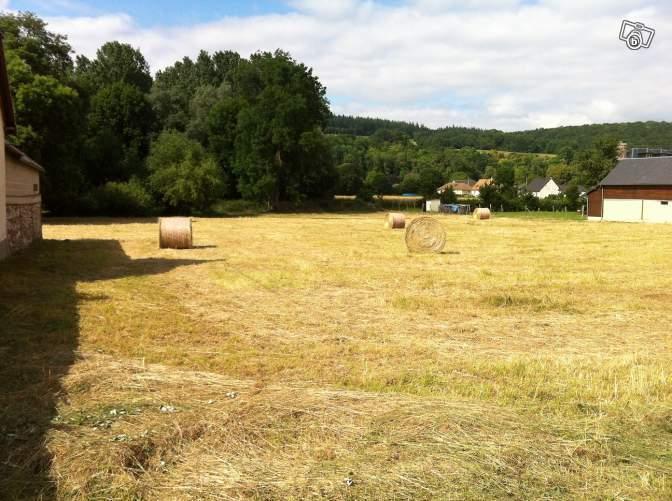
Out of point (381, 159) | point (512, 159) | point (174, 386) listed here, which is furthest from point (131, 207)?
point (512, 159)

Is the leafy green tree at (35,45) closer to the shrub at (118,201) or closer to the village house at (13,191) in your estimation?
Answer: the shrub at (118,201)

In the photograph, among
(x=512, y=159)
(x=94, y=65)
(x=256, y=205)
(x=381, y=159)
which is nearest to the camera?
(x=256, y=205)

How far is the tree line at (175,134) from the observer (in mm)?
34500

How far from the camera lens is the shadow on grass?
4445mm

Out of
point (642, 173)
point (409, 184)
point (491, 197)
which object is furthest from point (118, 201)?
point (409, 184)

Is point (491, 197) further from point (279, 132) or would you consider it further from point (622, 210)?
point (279, 132)

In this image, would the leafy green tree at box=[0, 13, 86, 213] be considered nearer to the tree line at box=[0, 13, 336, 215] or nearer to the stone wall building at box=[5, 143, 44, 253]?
the tree line at box=[0, 13, 336, 215]

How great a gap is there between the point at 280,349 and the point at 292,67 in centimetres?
5329

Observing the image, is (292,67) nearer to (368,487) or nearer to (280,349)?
(280,349)

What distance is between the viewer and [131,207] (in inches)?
1657

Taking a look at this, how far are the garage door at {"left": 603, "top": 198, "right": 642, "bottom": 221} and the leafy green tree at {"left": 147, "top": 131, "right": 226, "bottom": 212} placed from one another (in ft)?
104

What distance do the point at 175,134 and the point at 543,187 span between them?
268 ft

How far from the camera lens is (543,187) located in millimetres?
112125

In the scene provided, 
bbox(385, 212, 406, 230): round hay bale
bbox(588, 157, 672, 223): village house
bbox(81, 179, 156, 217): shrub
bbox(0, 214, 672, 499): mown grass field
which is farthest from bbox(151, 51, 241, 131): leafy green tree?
bbox(0, 214, 672, 499): mown grass field
